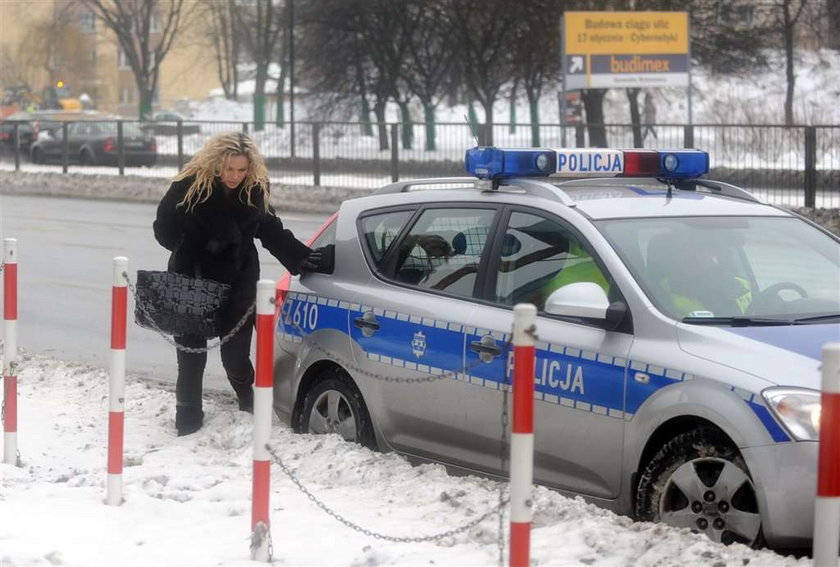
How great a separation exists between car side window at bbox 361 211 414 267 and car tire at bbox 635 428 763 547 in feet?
6.62

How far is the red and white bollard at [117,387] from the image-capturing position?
5672 mm

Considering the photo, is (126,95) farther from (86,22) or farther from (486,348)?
(486,348)

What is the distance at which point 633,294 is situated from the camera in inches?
212

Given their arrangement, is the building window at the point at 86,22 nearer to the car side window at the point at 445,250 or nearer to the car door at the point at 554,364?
the car side window at the point at 445,250

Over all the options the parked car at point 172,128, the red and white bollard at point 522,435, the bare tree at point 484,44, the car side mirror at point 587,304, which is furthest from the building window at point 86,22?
the red and white bollard at point 522,435

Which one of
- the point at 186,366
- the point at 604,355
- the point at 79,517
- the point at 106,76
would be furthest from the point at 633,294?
the point at 106,76

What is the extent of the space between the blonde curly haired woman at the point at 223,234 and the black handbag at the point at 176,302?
0.16m

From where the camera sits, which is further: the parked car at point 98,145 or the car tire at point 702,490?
the parked car at point 98,145

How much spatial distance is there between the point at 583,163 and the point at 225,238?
200 centimetres

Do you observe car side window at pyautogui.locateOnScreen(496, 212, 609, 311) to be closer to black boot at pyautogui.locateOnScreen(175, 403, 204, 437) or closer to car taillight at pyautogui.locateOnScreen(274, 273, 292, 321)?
car taillight at pyautogui.locateOnScreen(274, 273, 292, 321)

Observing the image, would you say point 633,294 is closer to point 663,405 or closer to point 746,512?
Result: point 663,405

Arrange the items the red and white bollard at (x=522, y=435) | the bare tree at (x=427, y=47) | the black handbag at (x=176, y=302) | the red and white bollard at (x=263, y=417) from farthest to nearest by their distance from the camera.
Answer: the bare tree at (x=427, y=47) < the black handbag at (x=176, y=302) < the red and white bollard at (x=263, y=417) < the red and white bollard at (x=522, y=435)

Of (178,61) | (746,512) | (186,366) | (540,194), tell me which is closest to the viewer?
(746,512)

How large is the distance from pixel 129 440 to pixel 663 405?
3382 mm
